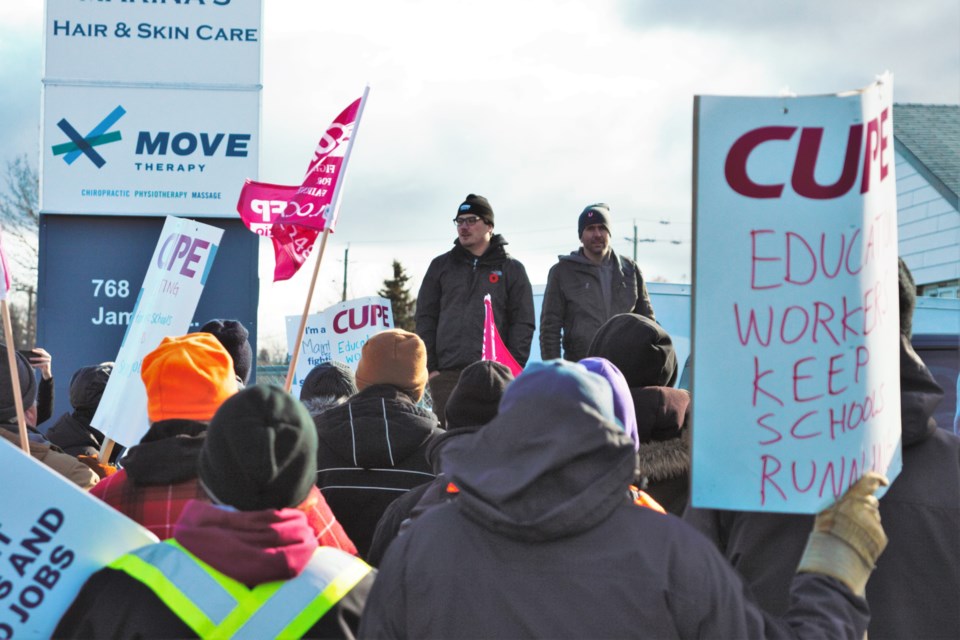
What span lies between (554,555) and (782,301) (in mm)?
757

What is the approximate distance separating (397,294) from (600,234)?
157ft

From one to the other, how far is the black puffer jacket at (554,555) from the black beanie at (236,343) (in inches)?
138

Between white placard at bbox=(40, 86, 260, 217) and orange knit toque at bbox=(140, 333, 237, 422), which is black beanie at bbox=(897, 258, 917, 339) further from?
white placard at bbox=(40, 86, 260, 217)

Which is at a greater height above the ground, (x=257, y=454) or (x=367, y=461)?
(x=257, y=454)

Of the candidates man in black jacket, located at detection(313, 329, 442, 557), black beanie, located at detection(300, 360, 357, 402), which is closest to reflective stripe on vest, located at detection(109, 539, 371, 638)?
man in black jacket, located at detection(313, 329, 442, 557)

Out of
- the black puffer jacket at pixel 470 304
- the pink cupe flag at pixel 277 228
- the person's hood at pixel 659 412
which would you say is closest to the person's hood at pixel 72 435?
the pink cupe flag at pixel 277 228

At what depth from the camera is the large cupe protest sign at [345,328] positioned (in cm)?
982

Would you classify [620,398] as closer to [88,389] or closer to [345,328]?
[88,389]

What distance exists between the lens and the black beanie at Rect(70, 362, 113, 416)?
633cm

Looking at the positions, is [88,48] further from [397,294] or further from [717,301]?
[397,294]

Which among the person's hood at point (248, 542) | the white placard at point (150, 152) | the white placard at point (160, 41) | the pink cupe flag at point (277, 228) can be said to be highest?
the white placard at point (160, 41)

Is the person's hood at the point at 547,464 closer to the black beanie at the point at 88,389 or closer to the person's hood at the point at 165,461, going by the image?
the person's hood at the point at 165,461

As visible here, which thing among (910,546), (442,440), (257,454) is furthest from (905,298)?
(257,454)

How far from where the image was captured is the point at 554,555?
2227 mm
